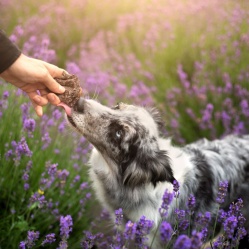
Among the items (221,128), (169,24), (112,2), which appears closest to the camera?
(221,128)

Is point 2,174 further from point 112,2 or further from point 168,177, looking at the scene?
point 112,2

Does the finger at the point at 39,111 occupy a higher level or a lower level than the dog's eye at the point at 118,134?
higher

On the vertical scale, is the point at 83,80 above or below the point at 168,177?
above

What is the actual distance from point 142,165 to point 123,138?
0.23 meters

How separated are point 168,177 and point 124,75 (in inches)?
138

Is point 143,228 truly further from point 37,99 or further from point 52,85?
point 37,99

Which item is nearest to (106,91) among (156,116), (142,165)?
(156,116)

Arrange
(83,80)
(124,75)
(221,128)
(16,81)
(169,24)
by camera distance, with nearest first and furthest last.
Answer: (16,81) → (221,128) → (83,80) → (124,75) → (169,24)

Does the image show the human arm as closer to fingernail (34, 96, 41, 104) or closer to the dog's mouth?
fingernail (34, 96, 41, 104)

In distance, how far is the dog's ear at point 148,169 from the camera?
265 cm

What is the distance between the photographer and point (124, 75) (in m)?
5.91

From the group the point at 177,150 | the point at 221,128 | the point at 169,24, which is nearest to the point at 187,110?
the point at 221,128

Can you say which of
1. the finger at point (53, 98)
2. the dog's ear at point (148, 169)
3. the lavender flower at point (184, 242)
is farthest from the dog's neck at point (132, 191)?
the lavender flower at point (184, 242)

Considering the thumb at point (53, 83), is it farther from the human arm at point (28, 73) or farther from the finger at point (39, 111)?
the finger at point (39, 111)
